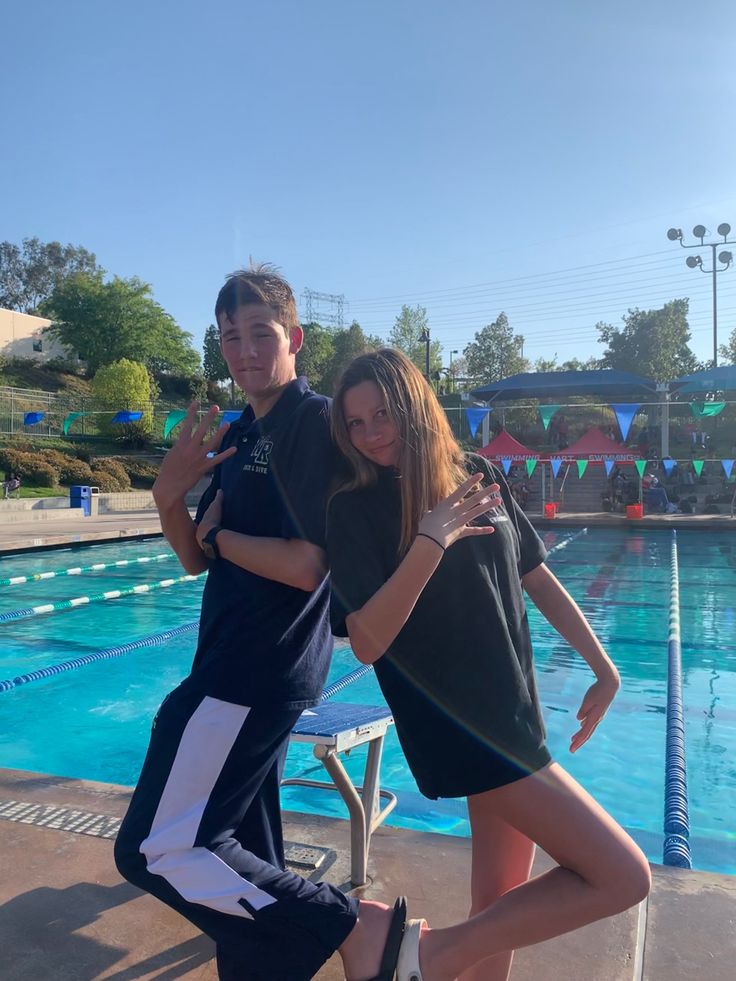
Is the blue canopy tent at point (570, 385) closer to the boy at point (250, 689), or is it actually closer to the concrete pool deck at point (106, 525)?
the concrete pool deck at point (106, 525)

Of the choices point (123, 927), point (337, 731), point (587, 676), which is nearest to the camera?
point (123, 927)

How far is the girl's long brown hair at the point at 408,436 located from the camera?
1681 millimetres

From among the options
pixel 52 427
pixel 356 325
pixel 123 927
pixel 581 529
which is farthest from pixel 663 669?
pixel 356 325

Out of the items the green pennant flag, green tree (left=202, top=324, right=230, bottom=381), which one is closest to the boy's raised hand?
the green pennant flag

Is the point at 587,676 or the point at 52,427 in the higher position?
the point at 52,427

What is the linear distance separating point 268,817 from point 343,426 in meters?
0.97

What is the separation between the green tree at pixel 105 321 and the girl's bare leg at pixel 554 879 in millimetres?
51910

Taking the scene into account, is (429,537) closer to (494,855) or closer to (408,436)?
(408,436)

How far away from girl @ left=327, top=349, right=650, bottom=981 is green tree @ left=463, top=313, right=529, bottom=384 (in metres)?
60.8

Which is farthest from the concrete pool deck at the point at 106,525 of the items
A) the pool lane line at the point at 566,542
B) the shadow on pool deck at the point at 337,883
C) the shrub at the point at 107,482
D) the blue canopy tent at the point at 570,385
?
the shadow on pool deck at the point at 337,883

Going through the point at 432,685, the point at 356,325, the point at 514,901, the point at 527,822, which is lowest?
the point at 514,901

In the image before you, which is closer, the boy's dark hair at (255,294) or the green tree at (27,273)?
the boy's dark hair at (255,294)

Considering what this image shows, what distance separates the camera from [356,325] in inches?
2190

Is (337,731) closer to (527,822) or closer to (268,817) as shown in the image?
(268,817)
